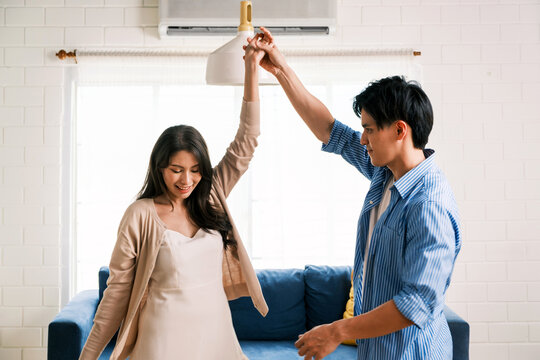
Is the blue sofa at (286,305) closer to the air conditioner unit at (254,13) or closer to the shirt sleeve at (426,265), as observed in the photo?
the air conditioner unit at (254,13)

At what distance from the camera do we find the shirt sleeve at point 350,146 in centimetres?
189

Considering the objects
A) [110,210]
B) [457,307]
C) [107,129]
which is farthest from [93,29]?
[457,307]

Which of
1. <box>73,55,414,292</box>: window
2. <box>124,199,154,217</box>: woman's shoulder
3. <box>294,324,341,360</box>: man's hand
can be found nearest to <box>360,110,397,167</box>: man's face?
<box>294,324,341,360</box>: man's hand

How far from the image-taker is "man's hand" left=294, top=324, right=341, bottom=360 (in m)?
1.39

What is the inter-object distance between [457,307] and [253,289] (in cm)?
245

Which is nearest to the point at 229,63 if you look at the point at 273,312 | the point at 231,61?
the point at 231,61

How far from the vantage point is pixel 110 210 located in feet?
12.3

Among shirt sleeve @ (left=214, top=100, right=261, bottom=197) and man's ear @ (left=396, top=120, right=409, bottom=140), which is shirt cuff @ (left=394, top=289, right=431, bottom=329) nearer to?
man's ear @ (left=396, top=120, right=409, bottom=140)

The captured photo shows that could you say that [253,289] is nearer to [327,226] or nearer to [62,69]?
[327,226]

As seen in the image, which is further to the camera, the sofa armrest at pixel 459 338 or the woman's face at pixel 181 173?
the sofa armrest at pixel 459 338

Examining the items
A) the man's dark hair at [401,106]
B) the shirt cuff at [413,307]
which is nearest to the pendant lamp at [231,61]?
the man's dark hair at [401,106]

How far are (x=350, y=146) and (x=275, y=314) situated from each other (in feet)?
5.82

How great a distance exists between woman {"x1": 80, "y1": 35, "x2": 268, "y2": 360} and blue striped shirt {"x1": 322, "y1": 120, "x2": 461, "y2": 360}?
47 cm

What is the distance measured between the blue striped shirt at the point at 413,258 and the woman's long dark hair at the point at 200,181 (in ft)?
1.56
